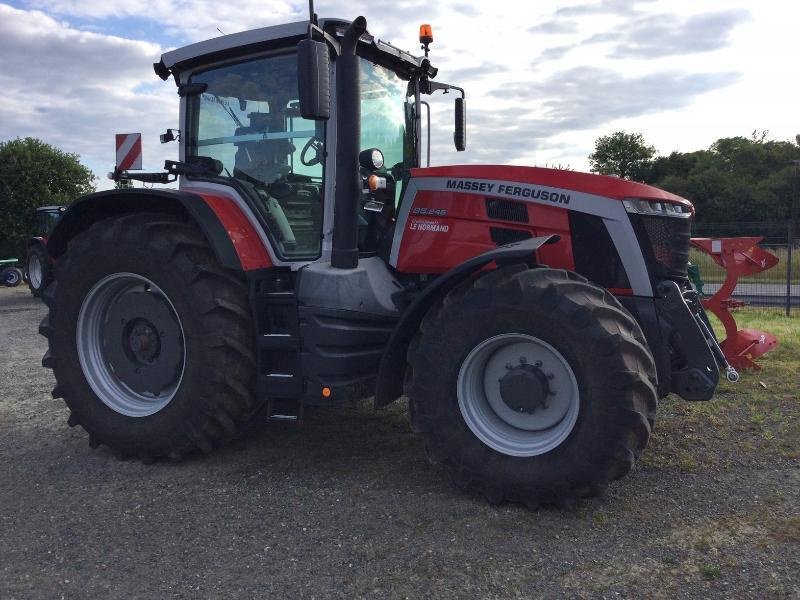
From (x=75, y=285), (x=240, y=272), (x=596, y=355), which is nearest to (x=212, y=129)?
(x=240, y=272)

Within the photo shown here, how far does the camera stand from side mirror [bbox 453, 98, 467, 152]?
542 centimetres

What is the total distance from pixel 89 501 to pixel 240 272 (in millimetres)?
Answer: 1548

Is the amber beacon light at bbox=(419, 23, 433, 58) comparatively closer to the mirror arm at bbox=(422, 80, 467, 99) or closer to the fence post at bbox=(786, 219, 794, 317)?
the mirror arm at bbox=(422, 80, 467, 99)

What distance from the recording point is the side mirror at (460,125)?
17.8 ft

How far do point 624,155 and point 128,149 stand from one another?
47517 mm

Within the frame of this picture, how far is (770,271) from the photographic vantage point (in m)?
12.8

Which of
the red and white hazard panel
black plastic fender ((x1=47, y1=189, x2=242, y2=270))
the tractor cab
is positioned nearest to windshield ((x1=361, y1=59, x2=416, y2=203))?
the tractor cab

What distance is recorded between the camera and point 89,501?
152 inches

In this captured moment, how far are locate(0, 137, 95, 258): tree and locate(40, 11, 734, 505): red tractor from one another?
2342 cm

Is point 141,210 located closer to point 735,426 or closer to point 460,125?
point 460,125

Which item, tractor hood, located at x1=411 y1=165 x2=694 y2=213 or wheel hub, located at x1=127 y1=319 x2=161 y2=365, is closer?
tractor hood, located at x1=411 y1=165 x2=694 y2=213

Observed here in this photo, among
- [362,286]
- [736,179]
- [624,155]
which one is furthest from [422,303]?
[624,155]

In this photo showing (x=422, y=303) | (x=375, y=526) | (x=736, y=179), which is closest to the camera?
(x=375, y=526)

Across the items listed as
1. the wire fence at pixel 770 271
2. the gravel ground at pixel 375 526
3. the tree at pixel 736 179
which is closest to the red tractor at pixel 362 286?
the gravel ground at pixel 375 526
